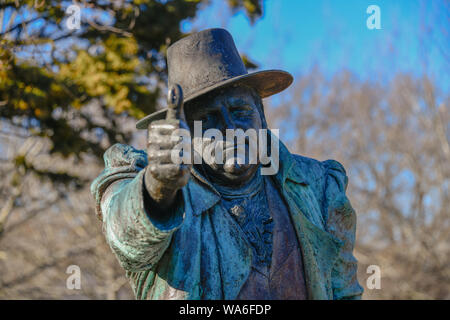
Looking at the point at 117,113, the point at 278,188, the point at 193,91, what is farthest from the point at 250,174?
the point at 117,113

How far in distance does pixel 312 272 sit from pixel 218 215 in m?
0.53

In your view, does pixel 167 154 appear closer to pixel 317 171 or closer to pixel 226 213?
pixel 226 213

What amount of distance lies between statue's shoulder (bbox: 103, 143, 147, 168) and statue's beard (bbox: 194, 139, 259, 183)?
297mm

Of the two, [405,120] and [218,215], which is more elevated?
[405,120]

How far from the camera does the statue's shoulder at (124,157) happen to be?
2.31 metres

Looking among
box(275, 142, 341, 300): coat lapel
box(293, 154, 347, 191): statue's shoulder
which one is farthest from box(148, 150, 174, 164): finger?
box(293, 154, 347, 191): statue's shoulder

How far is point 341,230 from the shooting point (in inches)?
104

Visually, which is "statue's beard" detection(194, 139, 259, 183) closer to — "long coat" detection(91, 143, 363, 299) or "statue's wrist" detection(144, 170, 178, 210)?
"long coat" detection(91, 143, 363, 299)

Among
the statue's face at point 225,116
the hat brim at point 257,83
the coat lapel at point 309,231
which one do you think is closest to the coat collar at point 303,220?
the coat lapel at point 309,231

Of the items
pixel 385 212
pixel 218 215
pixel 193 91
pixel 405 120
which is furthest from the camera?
pixel 405 120

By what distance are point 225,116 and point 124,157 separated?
530mm

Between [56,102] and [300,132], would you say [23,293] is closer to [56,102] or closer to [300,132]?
[56,102]

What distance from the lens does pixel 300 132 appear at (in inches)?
642

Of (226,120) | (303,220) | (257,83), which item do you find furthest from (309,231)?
(257,83)
